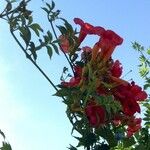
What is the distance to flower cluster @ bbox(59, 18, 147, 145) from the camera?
177 centimetres

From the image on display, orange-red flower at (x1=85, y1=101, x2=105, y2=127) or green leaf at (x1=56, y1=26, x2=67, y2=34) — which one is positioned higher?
green leaf at (x1=56, y1=26, x2=67, y2=34)

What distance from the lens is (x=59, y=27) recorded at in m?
1.98

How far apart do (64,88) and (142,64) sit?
4.82 metres

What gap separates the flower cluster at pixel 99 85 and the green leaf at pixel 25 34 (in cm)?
16

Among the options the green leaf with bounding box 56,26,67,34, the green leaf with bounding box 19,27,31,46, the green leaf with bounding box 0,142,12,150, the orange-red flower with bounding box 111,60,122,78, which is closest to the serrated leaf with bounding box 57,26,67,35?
the green leaf with bounding box 56,26,67,34

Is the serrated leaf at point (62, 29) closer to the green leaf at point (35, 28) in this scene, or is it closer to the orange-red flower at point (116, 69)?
the green leaf at point (35, 28)

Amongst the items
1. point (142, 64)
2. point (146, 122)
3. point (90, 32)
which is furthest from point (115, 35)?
point (142, 64)

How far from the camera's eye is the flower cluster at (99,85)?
1.77 metres

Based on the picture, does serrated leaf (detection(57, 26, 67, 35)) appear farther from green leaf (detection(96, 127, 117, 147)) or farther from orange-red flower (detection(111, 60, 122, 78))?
green leaf (detection(96, 127, 117, 147))

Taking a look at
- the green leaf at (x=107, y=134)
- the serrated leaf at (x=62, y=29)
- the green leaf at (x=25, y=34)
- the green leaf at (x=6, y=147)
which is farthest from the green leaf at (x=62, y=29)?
the green leaf at (x=6, y=147)

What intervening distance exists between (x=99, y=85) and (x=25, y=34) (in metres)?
0.37

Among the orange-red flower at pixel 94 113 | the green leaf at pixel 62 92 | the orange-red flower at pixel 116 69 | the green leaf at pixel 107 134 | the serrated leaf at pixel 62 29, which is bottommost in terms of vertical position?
the green leaf at pixel 107 134

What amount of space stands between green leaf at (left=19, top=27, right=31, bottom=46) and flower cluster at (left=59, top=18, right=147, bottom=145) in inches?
6.2

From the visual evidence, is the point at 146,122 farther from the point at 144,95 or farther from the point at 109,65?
the point at 109,65
